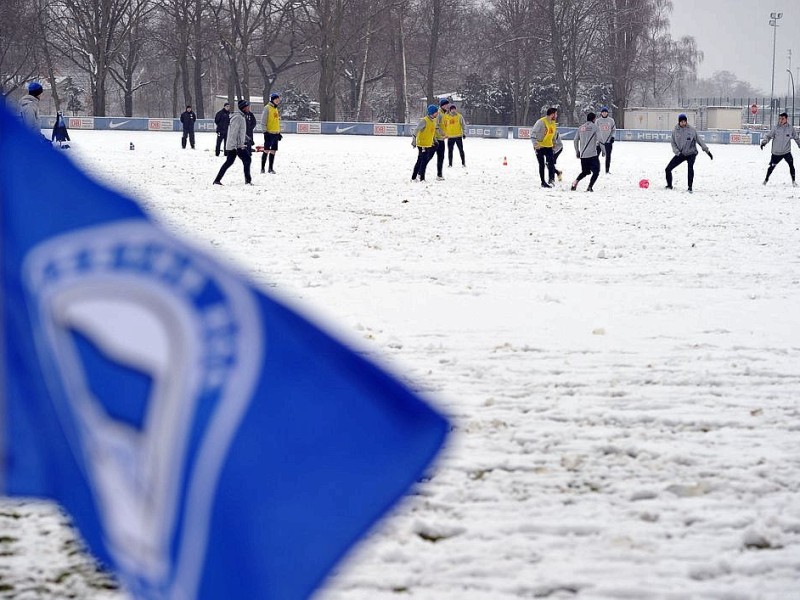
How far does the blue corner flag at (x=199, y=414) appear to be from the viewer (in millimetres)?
1787

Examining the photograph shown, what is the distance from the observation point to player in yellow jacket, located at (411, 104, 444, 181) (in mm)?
22531

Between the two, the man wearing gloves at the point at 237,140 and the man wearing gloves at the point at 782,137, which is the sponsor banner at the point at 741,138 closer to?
the man wearing gloves at the point at 782,137

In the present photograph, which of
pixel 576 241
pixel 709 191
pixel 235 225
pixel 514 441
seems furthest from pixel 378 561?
pixel 709 191

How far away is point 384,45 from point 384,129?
18.7 metres

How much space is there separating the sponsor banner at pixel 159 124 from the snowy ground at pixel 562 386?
1691 inches

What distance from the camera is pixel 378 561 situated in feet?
12.7

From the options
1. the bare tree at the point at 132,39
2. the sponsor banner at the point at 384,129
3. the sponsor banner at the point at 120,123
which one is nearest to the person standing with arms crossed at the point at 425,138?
the sponsor banner at the point at 384,129

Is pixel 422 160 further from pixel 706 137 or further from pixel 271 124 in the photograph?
pixel 706 137

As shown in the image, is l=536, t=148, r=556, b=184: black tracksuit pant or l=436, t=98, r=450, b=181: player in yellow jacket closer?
l=536, t=148, r=556, b=184: black tracksuit pant

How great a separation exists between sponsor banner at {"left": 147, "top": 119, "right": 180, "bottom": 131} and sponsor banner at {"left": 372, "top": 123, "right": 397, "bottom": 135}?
10322 mm

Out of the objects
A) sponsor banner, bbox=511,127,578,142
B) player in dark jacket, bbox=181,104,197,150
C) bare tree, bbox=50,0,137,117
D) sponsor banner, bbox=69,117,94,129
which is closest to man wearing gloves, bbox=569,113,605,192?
player in dark jacket, bbox=181,104,197,150

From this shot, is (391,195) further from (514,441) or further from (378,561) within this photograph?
(378,561)

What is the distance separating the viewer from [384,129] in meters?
60.6

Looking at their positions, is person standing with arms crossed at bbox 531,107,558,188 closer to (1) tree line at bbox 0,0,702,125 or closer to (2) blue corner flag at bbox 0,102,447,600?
(2) blue corner flag at bbox 0,102,447,600
